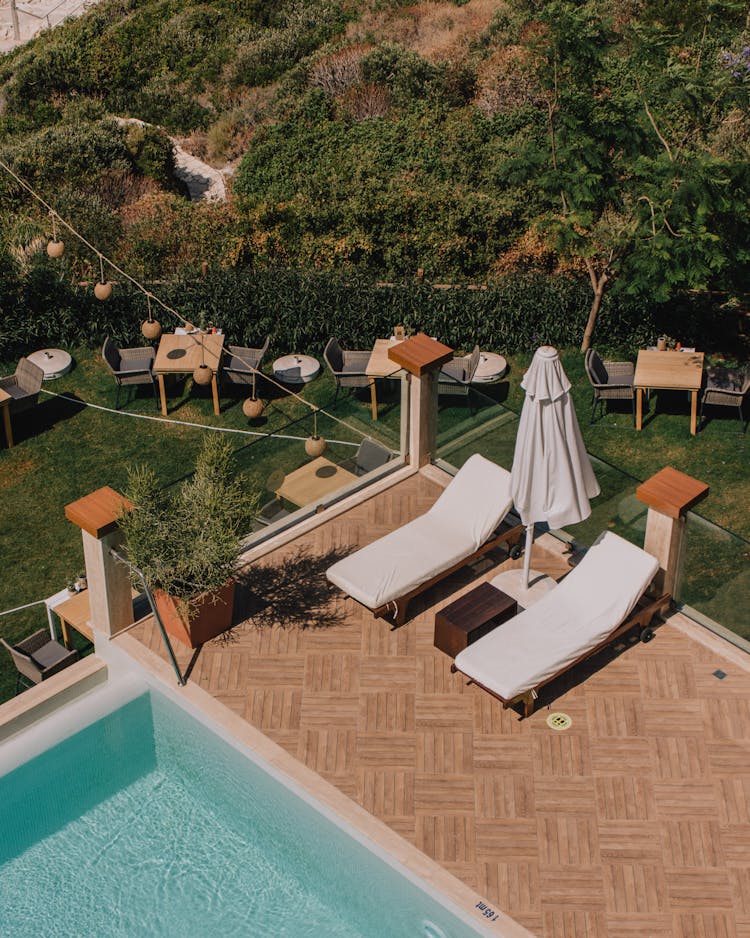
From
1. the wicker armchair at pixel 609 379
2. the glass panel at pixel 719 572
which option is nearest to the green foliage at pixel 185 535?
the glass panel at pixel 719 572

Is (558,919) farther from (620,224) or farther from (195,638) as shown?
(620,224)

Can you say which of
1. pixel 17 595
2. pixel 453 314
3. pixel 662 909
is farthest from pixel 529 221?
pixel 662 909

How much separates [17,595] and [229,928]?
5963 millimetres

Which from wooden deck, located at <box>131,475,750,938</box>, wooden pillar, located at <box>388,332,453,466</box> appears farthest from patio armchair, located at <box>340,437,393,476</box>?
wooden deck, located at <box>131,475,750,938</box>

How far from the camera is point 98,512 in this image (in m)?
11.3

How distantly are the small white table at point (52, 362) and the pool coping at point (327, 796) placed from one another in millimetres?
7444

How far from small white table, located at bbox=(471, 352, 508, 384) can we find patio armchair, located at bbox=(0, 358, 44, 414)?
6557 millimetres

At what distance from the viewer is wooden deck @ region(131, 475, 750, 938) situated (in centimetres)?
959

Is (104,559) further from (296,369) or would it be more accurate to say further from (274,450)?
(296,369)

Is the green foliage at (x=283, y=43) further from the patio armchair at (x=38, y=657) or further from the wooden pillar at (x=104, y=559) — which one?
the wooden pillar at (x=104, y=559)

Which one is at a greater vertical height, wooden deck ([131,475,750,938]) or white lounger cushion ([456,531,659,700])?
white lounger cushion ([456,531,659,700])

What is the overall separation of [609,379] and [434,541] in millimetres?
6022

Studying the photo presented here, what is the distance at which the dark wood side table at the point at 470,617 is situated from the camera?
38.0ft

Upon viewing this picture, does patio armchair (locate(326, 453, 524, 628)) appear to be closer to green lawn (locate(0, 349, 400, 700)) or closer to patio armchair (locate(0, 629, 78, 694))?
green lawn (locate(0, 349, 400, 700))
